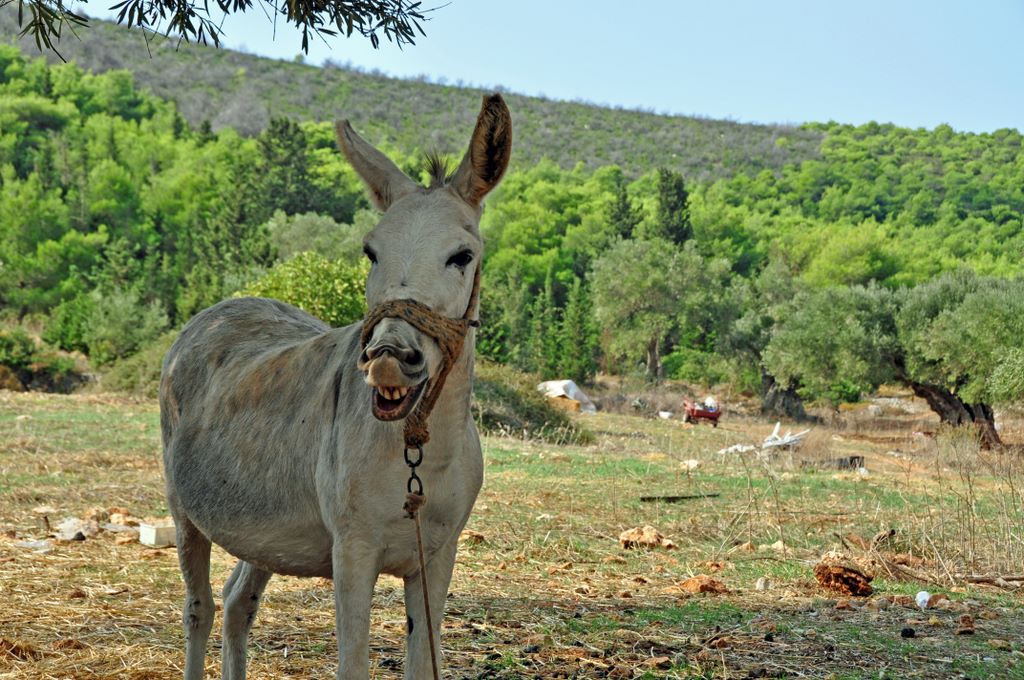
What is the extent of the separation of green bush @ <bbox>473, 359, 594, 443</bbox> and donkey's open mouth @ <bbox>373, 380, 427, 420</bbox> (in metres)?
19.2

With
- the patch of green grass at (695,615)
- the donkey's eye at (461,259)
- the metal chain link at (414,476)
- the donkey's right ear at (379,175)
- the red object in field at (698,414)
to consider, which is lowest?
the red object in field at (698,414)

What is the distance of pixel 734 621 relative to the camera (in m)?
6.20

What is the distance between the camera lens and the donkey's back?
364 cm

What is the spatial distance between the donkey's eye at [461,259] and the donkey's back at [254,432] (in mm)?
607

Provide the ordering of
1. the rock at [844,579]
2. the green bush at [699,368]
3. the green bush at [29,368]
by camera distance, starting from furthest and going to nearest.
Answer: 1. the green bush at [699,368]
2. the green bush at [29,368]
3. the rock at [844,579]

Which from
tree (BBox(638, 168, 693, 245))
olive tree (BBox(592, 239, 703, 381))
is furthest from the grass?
tree (BBox(638, 168, 693, 245))

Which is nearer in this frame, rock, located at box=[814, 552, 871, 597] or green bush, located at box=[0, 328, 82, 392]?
rock, located at box=[814, 552, 871, 597]

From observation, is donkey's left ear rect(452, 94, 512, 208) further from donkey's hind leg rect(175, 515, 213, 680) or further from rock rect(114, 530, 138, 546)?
rock rect(114, 530, 138, 546)

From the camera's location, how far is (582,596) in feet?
22.9

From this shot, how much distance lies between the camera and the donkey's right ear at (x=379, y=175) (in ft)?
11.4

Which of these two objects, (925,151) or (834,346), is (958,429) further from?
(925,151)

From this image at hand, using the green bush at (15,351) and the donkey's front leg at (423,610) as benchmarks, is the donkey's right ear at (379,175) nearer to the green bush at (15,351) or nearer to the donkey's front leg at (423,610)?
the donkey's front leg at (423,610)

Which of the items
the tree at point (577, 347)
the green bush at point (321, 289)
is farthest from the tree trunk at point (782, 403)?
the green bush at point (321, 289)

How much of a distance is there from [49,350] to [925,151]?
102405mm
